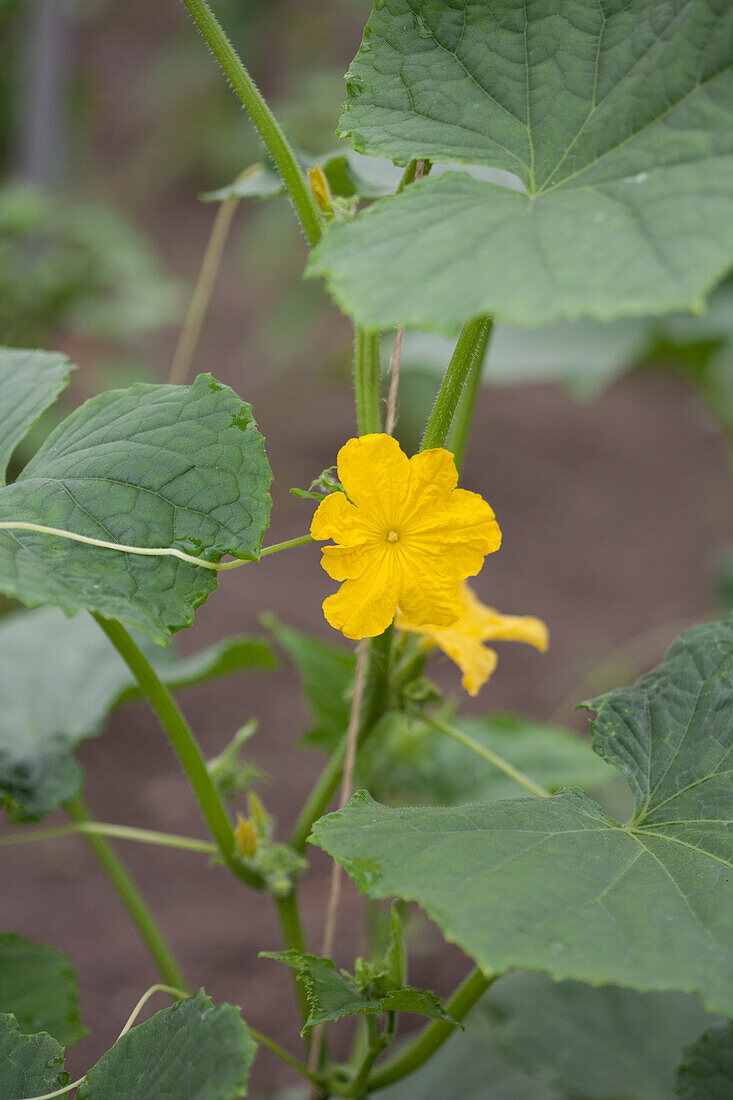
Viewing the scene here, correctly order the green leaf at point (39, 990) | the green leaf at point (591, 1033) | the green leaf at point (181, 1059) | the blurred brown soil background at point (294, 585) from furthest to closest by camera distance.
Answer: the blurred brown soil background at point (294, 585) < the green leaf at point (591, 1033) < the green leaf at point (39, 990) < the green leaf at point (181, 1059)

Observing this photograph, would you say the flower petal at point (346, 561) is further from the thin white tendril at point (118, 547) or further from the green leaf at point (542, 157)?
the green leaf at point (542, 157)

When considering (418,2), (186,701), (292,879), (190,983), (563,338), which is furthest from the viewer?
(186,701)

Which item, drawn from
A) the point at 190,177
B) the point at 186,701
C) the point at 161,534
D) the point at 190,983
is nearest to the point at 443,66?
the point at 161,534

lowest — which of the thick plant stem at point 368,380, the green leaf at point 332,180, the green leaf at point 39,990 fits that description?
the green leaf at point 39,990

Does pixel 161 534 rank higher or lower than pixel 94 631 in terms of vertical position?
higher

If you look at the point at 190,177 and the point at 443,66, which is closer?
the point at 443,66

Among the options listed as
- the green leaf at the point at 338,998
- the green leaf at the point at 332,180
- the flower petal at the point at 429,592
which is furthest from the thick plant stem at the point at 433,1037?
the green leaf at the point at 332,180

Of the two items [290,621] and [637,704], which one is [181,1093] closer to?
[637,704]

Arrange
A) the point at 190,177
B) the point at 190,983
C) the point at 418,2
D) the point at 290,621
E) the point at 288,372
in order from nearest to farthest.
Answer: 1. the point at 418,2
2. the point at 190,983
3. the point at 290,621
4. the point at 288,372
5. the point at 190,177
